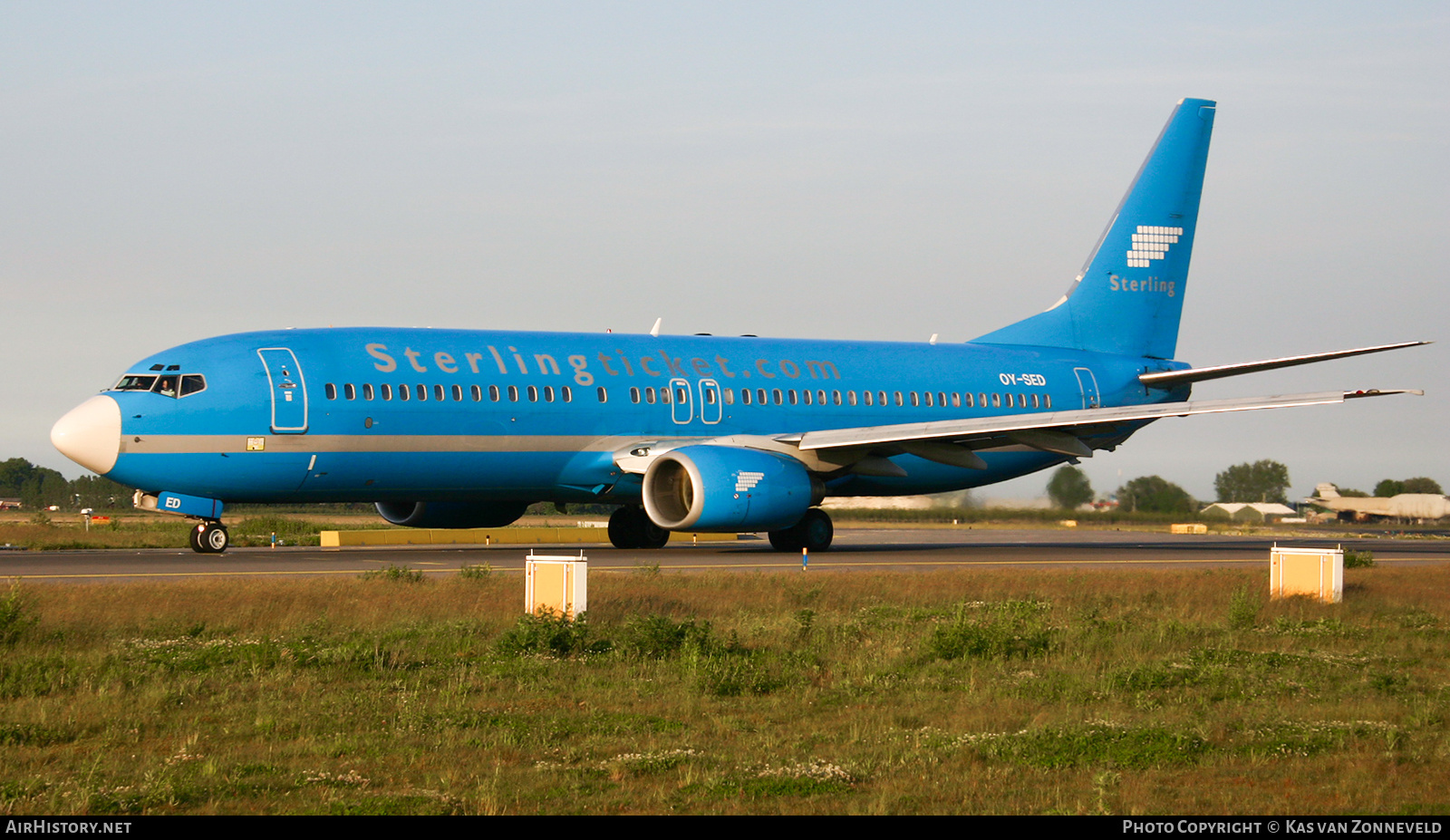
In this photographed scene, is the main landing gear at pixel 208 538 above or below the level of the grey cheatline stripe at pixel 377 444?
below

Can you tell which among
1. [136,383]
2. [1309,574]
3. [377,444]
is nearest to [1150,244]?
[1309,574]

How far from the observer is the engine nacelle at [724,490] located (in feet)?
82.3

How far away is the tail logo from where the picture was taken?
36.4 m

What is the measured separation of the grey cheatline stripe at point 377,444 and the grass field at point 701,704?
6.24 meters

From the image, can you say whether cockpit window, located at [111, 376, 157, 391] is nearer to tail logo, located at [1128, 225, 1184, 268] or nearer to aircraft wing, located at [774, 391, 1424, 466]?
aircraft wing, located at [774, 391, 1424, 466]

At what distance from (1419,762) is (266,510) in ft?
175

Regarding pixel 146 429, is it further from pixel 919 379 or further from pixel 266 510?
pixel 266 510

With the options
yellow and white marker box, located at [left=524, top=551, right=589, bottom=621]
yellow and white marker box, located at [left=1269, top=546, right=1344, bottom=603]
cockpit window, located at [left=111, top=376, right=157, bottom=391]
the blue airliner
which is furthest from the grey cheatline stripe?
yellow and white marker box, located at [left=1269, top=546, right=1344, bottom=603]

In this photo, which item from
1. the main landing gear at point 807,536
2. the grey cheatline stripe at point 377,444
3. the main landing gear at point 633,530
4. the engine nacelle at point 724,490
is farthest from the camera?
the main landing gear at point 633,530

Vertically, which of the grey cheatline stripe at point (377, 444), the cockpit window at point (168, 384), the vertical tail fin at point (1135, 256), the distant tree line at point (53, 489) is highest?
the vertical tail fin at point (1135, 256)

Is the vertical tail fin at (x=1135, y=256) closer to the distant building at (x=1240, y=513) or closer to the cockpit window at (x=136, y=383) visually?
the distant building at (x=1240, y=513)

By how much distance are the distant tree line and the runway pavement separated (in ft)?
184

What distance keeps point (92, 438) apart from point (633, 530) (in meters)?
11.1

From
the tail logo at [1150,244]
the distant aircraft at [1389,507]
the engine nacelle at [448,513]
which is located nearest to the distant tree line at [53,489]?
the engine nacelle at [448,513]
